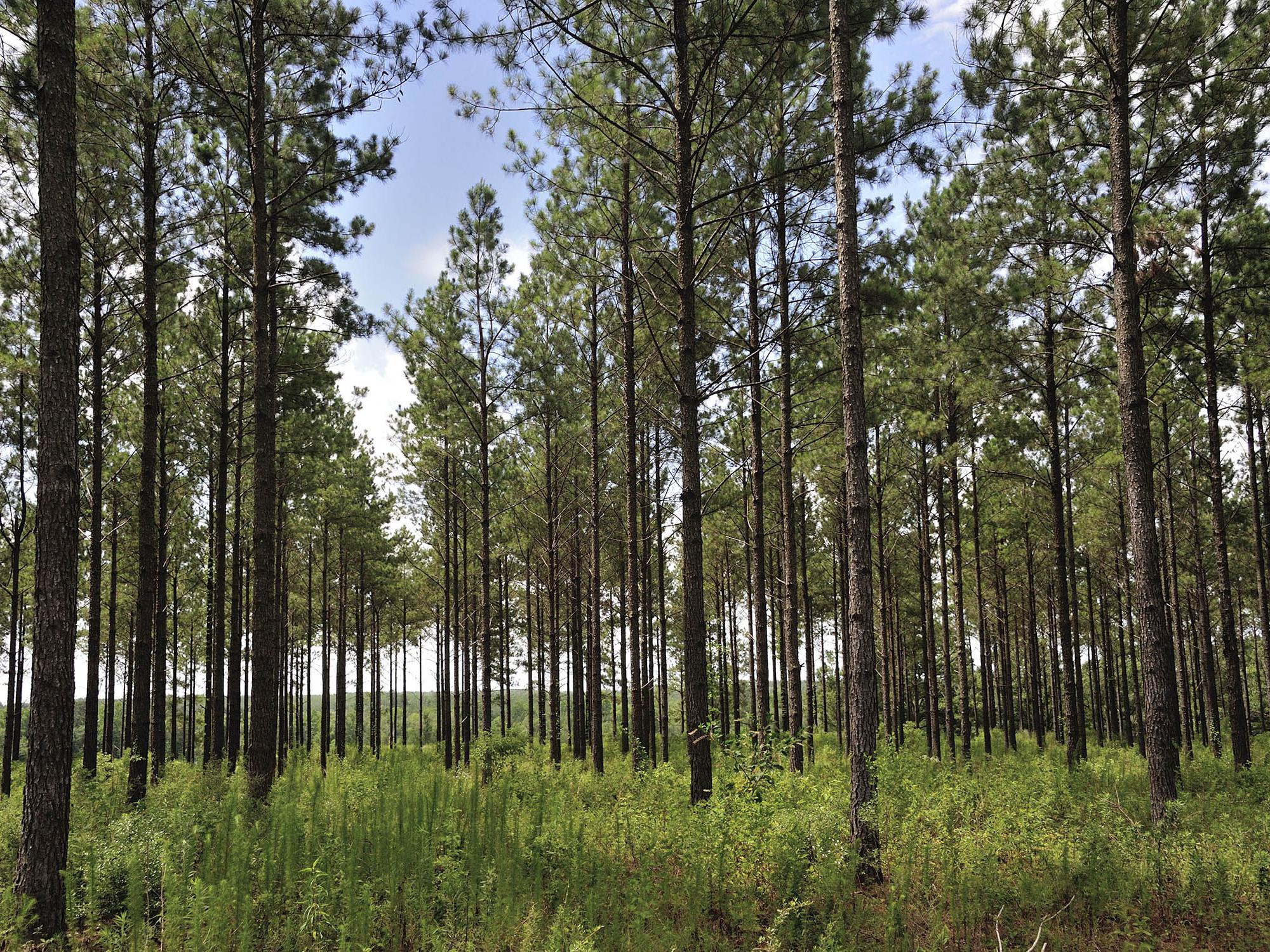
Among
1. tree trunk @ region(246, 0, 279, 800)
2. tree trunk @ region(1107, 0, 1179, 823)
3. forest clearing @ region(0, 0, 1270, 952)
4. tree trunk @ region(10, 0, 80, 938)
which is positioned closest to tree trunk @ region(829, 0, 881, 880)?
forest clearing @ region(0, 0, 1270, 952)

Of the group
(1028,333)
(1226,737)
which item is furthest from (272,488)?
(1226,737)

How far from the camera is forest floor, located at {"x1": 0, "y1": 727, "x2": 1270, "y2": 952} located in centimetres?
464

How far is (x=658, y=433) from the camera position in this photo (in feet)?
60.0

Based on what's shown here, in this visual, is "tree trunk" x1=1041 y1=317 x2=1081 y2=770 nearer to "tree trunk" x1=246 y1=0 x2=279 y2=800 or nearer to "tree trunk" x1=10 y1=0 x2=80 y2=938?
"tree trunk" x1=246 y1=0 x2=279 y2=800

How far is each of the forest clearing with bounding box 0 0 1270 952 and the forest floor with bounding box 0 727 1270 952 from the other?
5 centimetres

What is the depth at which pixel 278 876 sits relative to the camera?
17.5 ft

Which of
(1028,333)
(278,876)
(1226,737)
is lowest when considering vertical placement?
(1226,737)

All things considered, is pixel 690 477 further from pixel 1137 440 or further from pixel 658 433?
pixel 658 433

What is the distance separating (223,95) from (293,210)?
3.03 metres

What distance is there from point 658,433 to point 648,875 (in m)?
13.3

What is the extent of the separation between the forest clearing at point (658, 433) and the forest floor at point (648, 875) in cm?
5

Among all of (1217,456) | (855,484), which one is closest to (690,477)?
(855,484)

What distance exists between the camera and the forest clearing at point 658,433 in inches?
205

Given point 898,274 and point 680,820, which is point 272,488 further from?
point 898,274
